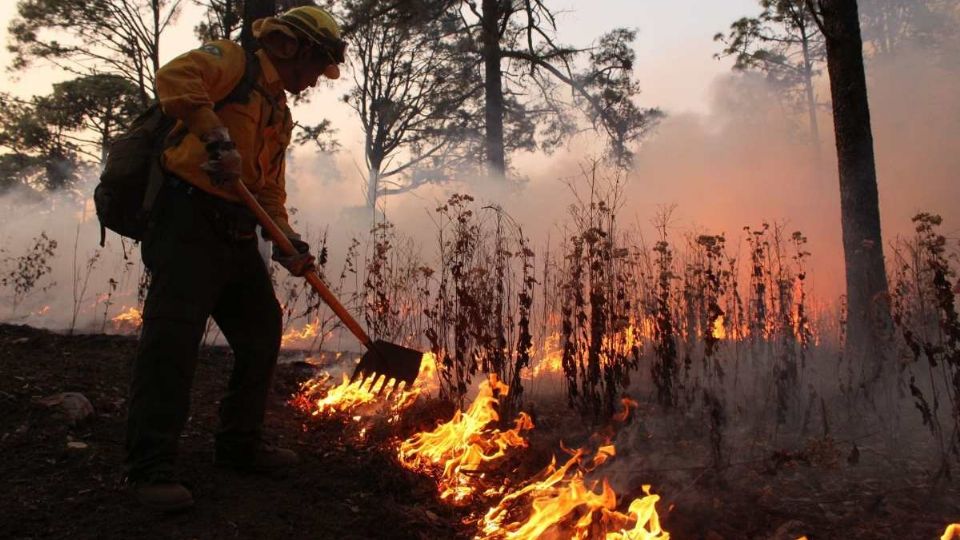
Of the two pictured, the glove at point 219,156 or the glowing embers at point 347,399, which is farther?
the glowing embers at point 347,399

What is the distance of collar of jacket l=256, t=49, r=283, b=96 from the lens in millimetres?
2609

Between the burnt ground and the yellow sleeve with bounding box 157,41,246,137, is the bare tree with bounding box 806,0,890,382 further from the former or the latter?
the yellow sleeve with bounding box 157,41,246,137

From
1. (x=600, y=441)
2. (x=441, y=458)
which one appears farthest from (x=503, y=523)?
(x=600, y=441)

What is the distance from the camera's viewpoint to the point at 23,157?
57.5ft

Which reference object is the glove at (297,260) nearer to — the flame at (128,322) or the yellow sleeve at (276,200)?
the yellow sleeve at (276,200)

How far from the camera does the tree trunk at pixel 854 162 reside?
4719mm

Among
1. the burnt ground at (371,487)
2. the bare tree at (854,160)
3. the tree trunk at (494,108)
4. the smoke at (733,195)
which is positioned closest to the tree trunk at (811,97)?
the smoke at (733,195)

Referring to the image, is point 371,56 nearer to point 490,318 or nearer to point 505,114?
point 505,114

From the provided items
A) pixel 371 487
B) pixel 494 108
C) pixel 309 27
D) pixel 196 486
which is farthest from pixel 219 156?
pixel 494 108

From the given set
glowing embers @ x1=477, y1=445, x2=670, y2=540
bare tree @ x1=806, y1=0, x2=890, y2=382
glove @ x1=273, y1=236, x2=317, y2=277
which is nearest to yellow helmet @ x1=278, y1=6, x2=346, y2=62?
glove @ x1=273, y1=236, x2=317, y2=277

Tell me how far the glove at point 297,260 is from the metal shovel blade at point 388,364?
0.52m

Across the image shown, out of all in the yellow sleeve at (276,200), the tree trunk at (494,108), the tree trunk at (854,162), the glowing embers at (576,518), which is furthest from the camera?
the tree trunk at (494,108)

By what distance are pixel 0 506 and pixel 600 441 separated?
2.79 meters

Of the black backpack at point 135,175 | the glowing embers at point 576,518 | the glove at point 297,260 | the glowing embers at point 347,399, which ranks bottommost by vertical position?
the glowing embers at point 576,518
